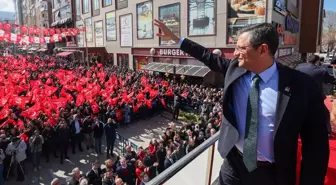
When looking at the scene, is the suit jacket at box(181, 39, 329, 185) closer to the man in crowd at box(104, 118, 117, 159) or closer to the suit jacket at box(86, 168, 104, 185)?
the suit jacket at box(86, 168, 104, 185)

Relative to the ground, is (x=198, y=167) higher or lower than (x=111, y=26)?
lower

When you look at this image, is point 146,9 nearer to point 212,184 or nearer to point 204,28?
point 204,28

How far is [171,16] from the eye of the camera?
25625 mm

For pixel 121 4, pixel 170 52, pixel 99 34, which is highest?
pixel 121 4

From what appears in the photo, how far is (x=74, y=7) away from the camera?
44781 millimetres

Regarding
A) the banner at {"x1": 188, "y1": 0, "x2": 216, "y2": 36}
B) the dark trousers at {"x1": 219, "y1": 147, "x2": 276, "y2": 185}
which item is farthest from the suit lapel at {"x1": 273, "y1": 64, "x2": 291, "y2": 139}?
the banner at {"x1": 188, "y1": 0, "x2": 216, "y2": 36}

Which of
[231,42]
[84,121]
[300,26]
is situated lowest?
[84,121]

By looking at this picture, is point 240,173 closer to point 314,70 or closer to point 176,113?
point 314,70

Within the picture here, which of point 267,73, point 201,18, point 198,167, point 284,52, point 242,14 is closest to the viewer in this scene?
point 267,73

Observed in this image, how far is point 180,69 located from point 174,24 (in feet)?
15.7

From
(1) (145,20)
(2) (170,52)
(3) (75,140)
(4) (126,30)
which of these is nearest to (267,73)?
(3) (75,140)

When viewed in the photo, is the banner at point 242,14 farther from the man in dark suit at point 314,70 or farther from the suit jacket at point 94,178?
the suit jacket at point 94,178

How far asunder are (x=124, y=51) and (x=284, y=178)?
32.2 metres

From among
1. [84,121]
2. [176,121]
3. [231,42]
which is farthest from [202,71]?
[84,121]
